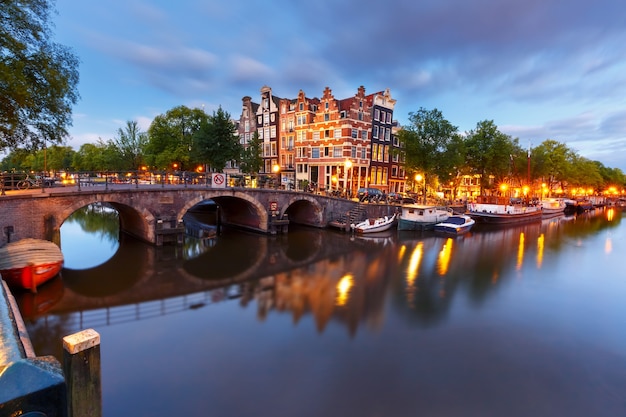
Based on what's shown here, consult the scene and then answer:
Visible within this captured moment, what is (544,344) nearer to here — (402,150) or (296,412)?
(296,412)

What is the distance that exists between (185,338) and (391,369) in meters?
6.65

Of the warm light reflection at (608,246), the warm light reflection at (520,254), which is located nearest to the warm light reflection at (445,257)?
→ the warm light reflection at (520,254)

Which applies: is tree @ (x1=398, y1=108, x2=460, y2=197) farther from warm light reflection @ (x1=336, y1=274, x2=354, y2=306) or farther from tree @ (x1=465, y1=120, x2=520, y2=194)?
warm light reflection @ (x1=336, y1=274, x2=354, y2=306)

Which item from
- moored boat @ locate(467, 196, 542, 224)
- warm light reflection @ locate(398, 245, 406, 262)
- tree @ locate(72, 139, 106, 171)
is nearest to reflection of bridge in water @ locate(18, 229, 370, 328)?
warm light reflection @ locate(398, 245, 406, 262)

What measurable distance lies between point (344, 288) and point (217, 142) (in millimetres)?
25476

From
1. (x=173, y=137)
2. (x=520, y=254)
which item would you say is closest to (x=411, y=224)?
(x=520, y=254)

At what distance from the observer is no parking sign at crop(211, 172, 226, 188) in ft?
85.7

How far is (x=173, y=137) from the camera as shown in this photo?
47719mm

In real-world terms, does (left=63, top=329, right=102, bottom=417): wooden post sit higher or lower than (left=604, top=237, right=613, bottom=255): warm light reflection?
higher

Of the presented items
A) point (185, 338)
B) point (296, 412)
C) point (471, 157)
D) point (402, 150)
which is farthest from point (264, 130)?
point (296, 412)

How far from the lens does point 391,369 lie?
9.79m

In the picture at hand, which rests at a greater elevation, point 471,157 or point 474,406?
point 471,157

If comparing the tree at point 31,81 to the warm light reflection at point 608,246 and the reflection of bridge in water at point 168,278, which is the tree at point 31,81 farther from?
the warm light reflection at point 608,246

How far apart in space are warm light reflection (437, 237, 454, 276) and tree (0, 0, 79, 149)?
899 inches
